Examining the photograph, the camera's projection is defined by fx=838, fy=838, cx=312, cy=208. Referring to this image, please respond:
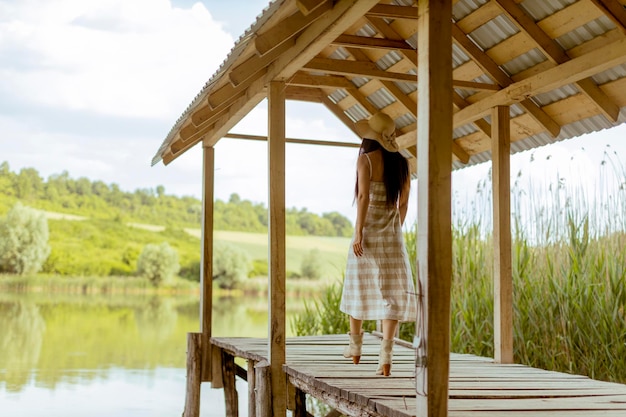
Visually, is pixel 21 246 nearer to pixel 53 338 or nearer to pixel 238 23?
pixel 53 338

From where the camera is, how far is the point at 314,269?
25938 mm

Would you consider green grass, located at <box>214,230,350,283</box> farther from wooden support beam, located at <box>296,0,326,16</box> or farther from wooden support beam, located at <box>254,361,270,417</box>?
wooden support beam, located at <box>296,0,326,16</box>

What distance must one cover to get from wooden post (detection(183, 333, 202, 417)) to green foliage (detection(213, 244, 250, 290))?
1734 centimetres

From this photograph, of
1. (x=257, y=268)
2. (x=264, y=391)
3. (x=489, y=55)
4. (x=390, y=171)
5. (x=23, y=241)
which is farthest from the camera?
(x=257, y=268)

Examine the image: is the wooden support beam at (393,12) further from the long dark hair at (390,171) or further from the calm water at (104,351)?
the calm water at (104,351)

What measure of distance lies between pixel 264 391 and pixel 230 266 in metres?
19.9

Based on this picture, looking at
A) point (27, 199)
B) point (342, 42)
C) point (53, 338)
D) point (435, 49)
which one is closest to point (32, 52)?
point (27, 199)

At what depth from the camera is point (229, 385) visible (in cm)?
727

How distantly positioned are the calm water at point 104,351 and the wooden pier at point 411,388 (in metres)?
8.65

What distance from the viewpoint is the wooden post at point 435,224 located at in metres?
3.18

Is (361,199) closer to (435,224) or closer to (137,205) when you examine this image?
(435,224)

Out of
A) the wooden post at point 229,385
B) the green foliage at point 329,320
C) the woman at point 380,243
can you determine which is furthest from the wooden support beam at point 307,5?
the green foliage at point 329,320

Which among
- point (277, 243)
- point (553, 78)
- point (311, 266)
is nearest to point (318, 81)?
point (553, 78)

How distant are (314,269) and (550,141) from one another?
19.6 metres
